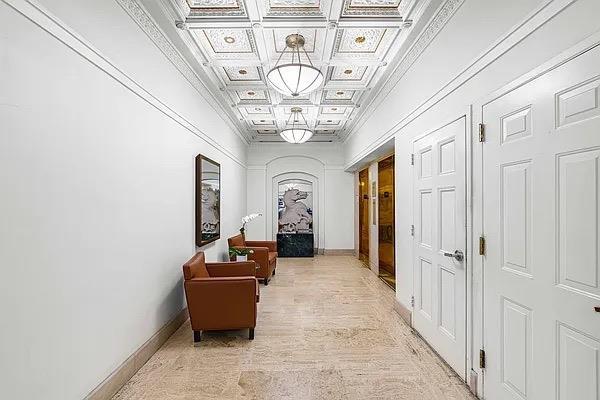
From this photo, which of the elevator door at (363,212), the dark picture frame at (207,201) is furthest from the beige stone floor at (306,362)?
the elevator door at (363,212)

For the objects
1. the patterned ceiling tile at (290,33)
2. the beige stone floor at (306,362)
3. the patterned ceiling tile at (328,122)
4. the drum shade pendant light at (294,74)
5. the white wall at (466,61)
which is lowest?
the beige stone floor at (306,362)

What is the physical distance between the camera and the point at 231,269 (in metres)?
4.57

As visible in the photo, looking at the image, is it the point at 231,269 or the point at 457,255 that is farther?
the point at 231,269

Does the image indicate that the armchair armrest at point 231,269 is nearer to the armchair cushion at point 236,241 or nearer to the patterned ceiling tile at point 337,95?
the armchair cushion at point 236,241

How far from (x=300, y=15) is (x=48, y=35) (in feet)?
7.28

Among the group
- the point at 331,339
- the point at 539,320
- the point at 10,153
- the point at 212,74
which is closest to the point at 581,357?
the point at 539,320

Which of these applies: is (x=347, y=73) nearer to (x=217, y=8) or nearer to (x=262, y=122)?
(x=217, y=8)

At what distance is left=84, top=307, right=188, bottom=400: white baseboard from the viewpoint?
97.3 inches

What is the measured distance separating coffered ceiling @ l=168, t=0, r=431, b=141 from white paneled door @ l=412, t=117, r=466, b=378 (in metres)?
1.27

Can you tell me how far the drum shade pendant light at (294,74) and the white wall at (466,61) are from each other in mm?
1185

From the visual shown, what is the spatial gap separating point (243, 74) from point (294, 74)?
147cm

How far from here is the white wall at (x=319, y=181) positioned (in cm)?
1022

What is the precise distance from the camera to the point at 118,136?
2746 mm

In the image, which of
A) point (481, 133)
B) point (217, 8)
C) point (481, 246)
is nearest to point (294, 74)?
point (217, 8)
